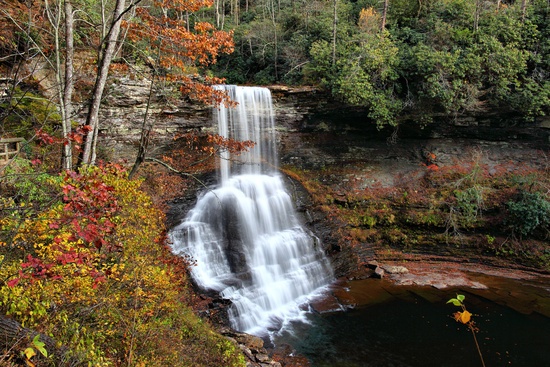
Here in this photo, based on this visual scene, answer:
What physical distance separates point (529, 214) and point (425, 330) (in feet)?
26.5

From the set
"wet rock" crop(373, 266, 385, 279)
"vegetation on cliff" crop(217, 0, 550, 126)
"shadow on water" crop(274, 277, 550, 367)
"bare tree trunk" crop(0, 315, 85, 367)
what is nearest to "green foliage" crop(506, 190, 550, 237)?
"shadow on water" crop(274, 277, 550, 367)

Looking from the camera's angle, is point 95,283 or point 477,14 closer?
point 95,283

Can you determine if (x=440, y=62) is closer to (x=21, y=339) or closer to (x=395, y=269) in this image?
(x=395, y=269)

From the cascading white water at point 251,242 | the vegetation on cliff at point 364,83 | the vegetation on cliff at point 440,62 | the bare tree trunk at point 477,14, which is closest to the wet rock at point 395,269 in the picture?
the vegetation on cliff at point 364,83

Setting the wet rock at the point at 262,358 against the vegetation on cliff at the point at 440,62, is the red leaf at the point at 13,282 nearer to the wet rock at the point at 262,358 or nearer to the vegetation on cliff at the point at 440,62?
the wet rock at the point at 262,358

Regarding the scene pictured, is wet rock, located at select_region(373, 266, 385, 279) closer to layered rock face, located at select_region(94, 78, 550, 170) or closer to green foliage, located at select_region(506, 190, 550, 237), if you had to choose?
layered rock face, located at select_region(94, 78, 550, 170)

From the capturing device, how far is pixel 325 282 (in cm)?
1372

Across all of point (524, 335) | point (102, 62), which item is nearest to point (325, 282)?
point (524, 335)

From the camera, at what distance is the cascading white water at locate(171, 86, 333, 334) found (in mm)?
11477

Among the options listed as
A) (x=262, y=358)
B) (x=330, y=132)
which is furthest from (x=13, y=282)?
(x=330, y=132)

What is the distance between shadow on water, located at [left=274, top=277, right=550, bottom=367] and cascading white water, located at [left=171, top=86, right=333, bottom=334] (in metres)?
1.45

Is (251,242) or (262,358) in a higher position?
(251,242)

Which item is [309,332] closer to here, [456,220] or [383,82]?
[456,220]

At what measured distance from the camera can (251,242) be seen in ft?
44.0
